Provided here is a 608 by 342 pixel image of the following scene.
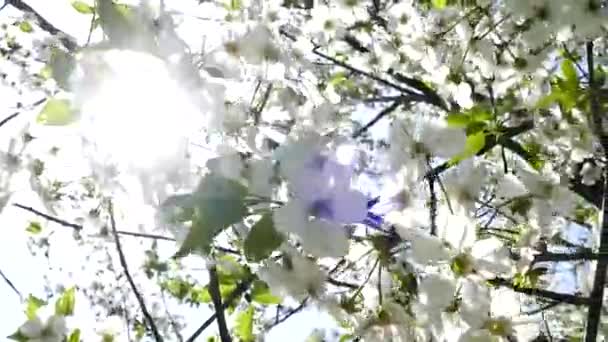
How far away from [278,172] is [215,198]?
0.21 ft

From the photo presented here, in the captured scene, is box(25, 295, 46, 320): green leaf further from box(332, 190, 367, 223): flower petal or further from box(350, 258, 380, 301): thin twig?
box(332, 190, 367, 223): flower petal

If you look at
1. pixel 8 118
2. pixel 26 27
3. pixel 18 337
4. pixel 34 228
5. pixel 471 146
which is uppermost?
pixel 26 27

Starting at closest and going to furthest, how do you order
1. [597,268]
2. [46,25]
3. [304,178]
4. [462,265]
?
[304,178]
[462,265]
[597,268]
[46,25]

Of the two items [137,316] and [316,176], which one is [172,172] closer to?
[316,176]

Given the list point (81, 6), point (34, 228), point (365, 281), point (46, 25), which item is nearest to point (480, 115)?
point (365, 281)

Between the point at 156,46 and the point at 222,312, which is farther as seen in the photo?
the point at 222,312

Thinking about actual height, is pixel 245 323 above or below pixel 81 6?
below

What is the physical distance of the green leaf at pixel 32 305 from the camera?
1205 mm

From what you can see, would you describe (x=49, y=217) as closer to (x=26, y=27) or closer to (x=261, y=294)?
(x=261, y=294)

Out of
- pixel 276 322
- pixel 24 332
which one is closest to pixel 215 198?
pixel 24 332

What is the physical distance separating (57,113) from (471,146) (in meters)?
0.44

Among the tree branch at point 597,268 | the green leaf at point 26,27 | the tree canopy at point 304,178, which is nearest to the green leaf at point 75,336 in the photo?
the tree canopy at point 304,178

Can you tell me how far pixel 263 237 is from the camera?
2.35 ft

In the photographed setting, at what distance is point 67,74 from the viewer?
2.55 feet
